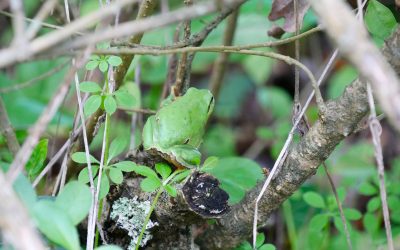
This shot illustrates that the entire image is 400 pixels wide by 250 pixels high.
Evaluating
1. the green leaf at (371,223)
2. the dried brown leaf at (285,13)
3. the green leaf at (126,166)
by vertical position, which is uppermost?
the dried brown leaf at (285,13)

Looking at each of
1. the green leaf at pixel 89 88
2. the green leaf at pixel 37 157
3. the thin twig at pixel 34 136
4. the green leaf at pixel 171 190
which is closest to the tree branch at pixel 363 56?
the thin twig at pixel 34 136

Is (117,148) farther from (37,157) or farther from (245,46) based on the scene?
(245,46)

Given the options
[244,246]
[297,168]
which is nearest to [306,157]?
[297,168]

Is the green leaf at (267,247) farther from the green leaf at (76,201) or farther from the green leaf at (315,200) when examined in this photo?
the green leaf at (76,201)

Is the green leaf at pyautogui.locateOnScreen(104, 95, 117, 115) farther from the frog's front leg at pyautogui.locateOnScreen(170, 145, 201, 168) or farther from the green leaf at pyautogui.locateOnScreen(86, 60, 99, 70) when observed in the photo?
the frog's front leg at pyautogui.locateOnScreen(170, 145, 201, 168)

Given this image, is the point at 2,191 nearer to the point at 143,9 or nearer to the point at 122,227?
the point at 122,227

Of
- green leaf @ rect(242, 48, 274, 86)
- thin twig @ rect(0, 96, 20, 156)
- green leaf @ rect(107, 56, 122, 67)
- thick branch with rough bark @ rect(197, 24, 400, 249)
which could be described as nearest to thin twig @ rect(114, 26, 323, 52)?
green leaf @ rect(107, 56, 122, 67)
